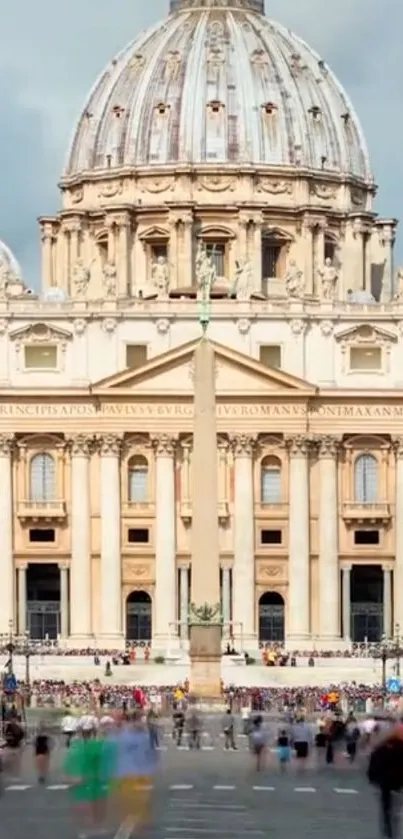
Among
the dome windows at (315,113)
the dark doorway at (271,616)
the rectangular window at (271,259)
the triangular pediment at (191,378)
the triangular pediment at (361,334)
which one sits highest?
the dome windows at (315,113)

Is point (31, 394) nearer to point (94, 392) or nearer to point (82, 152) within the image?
point (94, 392)

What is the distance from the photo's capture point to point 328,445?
131000 millimetres

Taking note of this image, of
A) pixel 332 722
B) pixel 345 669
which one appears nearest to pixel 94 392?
pixel 345 669

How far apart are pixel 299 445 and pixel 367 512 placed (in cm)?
341

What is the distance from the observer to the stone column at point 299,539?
131m

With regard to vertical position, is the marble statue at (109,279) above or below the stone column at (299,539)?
above

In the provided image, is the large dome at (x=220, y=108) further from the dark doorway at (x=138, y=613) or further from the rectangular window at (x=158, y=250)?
the dark doorway at (x=138, y=613)

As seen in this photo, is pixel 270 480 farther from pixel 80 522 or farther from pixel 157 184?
pixel 157 184

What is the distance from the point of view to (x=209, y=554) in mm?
88188

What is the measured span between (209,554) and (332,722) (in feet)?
56.8

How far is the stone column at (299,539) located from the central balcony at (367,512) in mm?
1470

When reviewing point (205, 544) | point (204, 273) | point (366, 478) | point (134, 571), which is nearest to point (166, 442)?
point (134, 571)

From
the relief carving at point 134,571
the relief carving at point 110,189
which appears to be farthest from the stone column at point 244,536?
the relief carving at point 110,189

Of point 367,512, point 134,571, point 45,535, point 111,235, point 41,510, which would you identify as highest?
point 111,235
